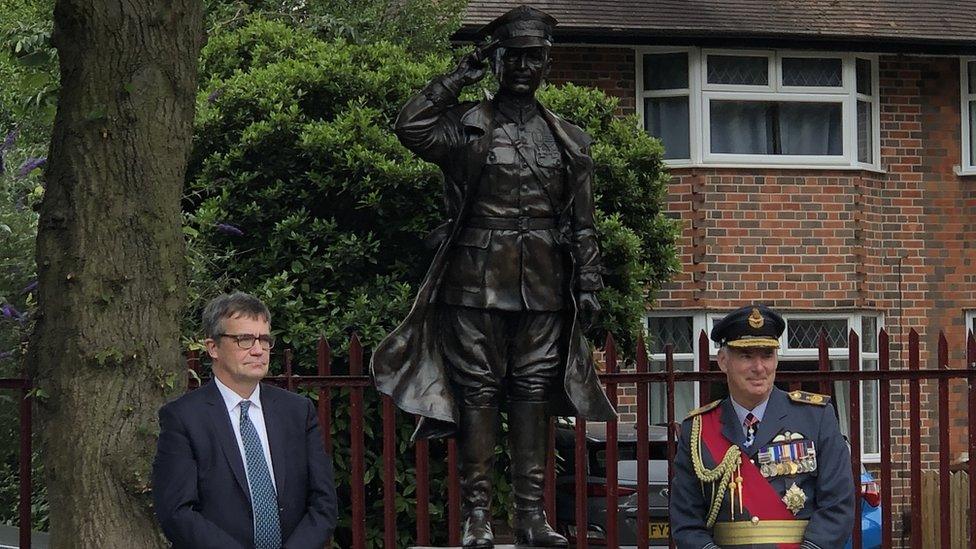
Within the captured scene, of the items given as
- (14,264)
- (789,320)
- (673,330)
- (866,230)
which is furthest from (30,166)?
(866,230)

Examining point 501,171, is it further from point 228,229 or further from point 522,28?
point 228,229

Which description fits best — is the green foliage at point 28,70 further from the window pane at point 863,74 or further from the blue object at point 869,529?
the window pane at point 863,74

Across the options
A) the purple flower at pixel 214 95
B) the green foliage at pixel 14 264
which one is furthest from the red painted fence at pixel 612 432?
the purple flower at pixel 214 95

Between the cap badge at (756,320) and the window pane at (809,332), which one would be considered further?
the window pane at (809,332)

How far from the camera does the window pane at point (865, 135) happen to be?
58.5 feet

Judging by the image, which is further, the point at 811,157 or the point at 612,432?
the point at 811,157

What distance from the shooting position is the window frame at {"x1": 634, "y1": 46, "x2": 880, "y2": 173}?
56.4 feet

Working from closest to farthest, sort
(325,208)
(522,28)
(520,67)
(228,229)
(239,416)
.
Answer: (239,416)
(522,28)
(520,67)
(228,229)
(325,208)

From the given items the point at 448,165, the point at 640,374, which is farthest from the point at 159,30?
the point at 640,374

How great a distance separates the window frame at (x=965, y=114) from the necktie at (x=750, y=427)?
1337 centimetres

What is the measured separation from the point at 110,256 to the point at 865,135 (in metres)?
12.4

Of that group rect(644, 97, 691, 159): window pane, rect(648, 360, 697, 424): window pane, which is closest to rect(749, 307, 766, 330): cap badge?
rect(648, 360, 697, 424): window pane

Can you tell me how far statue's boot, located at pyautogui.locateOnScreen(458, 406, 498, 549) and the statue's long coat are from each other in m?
0.09

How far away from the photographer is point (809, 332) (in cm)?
1755
